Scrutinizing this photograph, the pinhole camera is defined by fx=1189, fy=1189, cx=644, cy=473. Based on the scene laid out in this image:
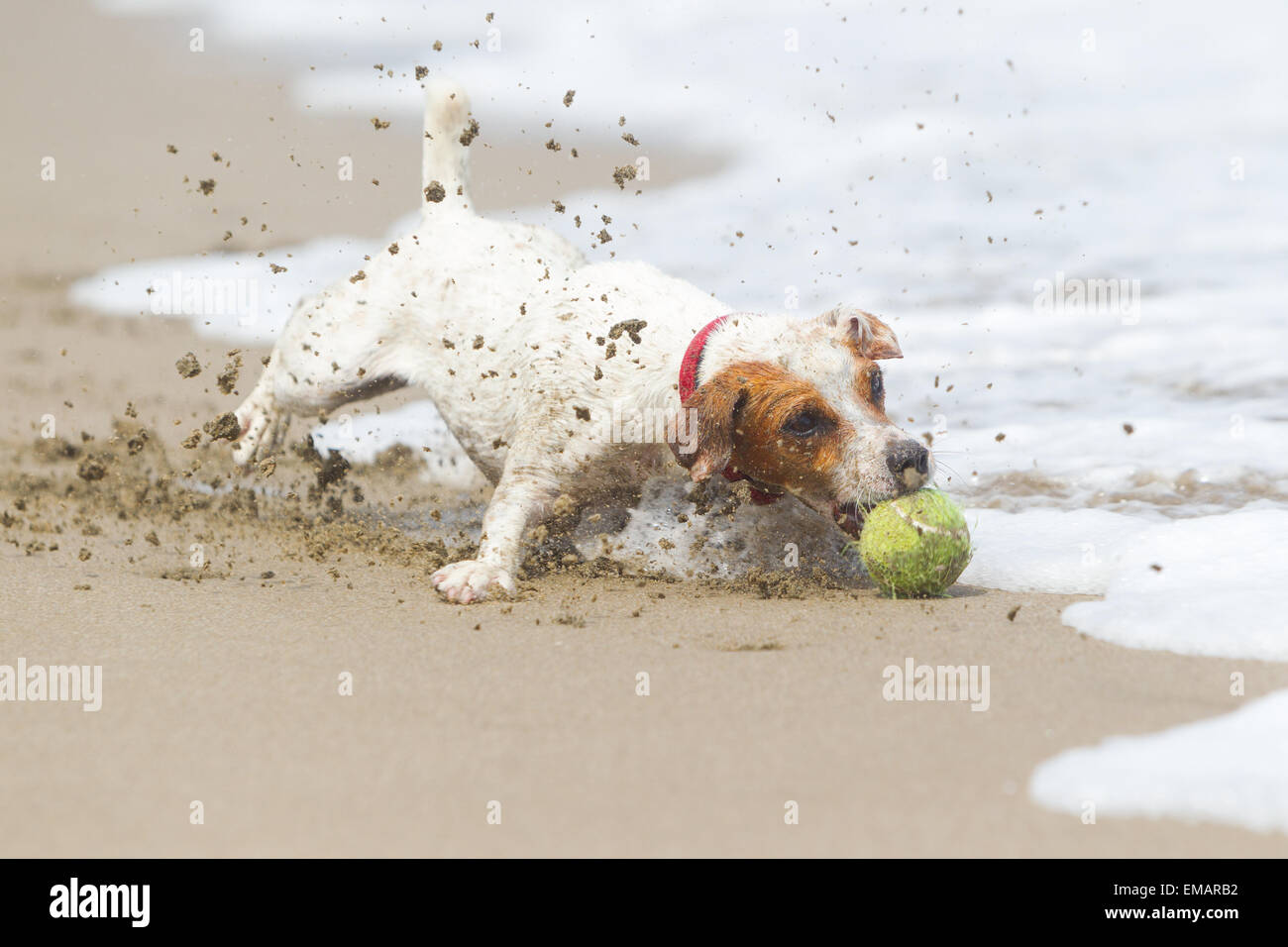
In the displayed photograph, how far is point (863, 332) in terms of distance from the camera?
4.47 m

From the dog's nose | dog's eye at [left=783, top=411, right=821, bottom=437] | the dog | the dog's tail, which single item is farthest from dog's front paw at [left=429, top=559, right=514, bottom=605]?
the dog's tail

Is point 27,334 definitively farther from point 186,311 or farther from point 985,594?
point 985,594

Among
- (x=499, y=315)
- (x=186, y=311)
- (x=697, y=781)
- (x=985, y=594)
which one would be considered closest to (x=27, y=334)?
(x=186, y=311)

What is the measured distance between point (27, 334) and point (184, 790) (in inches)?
413

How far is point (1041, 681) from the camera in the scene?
3.27 metres

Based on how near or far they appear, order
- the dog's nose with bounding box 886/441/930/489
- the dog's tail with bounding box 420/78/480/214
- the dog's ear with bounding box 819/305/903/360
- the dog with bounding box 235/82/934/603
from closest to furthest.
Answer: the dog's nose with bounding box 886/441/930/489 < the dog with bounding box 235/82/934/603 < the dog's ear with bounding box 819/305/903/360 < the dog's tail with bounding box 420/78/480/214

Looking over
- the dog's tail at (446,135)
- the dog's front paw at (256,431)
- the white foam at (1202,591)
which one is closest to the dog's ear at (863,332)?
the white foam at (1202,591)

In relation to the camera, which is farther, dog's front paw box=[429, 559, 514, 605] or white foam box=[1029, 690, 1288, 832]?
dog's front paw box=[429, 559, 514, 605]

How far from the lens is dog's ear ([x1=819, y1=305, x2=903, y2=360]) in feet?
14.6

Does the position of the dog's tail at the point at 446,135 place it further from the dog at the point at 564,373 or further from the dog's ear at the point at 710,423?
the dog's ear at the point at 710,423

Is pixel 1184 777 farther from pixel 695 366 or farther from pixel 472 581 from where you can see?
pixel 472 581

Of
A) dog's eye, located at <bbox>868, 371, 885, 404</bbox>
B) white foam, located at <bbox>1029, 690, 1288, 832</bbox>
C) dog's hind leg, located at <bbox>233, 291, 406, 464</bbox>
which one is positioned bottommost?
white foam, located at <bbox>1029, 690, 1288, 832</bbox>

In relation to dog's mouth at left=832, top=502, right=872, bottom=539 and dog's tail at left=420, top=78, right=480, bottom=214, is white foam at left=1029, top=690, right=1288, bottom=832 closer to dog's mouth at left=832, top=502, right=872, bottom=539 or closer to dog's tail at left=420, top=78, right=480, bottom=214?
dog's mouth at left=832, top=502, right=872, bottom=539

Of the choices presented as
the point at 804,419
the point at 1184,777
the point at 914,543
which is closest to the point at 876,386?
the point at 804,419
